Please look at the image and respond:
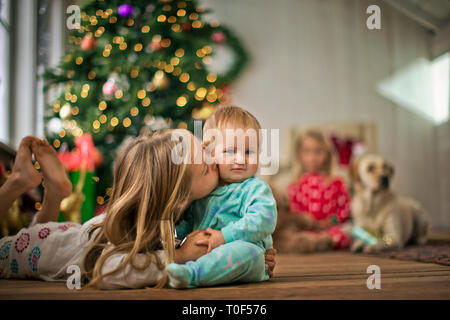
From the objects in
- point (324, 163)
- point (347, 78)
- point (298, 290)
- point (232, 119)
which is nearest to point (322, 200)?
A: point (324, 163)

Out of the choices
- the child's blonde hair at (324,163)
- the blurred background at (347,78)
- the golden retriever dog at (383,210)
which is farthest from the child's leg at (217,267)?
the blurred background at (347,78)

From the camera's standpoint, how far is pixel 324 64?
4.28 metres

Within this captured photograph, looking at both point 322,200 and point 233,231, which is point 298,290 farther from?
point 322,200

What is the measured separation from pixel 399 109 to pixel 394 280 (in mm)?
3497

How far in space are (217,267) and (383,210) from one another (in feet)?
5.26

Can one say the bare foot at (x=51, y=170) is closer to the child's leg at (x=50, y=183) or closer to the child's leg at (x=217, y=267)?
the child's leg at (x=50, y=183)

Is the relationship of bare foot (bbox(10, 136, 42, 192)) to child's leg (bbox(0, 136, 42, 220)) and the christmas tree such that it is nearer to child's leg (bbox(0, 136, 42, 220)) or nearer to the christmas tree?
child's leg (bbox(0, 136, 42, 220))

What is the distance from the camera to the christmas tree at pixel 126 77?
7.36 feet

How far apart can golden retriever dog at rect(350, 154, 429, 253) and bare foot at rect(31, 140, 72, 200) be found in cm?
157

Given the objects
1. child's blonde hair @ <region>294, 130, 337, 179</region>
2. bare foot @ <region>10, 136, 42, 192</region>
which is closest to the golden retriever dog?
child's blonde hair @ <region>294, 130, 337, 179</region>

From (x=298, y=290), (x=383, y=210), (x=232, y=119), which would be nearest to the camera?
(x=298, y=290)

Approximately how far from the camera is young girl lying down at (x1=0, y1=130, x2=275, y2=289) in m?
0.94

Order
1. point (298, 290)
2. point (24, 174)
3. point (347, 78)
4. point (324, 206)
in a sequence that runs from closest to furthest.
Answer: point (298, 290)
point (24, 174)
point (324, 206)
point (347, 78)

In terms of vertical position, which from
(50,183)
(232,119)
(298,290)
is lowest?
(298,290)
